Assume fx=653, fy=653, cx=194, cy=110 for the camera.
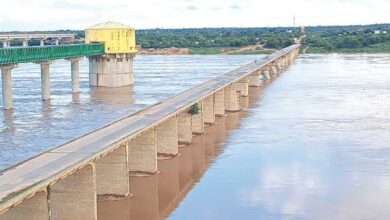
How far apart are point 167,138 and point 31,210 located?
1173 cm

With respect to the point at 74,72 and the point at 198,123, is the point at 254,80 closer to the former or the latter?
the point at 74,72

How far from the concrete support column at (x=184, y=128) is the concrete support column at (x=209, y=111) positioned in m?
6.03

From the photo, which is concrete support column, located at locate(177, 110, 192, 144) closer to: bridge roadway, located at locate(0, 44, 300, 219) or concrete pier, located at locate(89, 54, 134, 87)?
bridge roadway, located at locate(0, 44, 300, 219)

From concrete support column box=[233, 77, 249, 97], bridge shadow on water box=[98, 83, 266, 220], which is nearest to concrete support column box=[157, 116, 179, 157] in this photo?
bridge shadow on water box=[98, 83, 266, 220]

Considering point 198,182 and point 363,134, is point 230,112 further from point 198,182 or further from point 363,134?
point 198,182

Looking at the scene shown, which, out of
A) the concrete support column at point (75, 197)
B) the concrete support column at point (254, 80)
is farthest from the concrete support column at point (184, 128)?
the concrete support column at point (254, 80)

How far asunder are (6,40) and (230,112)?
24925 millimetres

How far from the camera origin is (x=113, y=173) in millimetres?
20516

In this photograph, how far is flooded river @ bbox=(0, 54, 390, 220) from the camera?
66.1 ft

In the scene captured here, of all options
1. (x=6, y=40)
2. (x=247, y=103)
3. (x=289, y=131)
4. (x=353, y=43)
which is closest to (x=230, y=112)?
(x=247, y=103)

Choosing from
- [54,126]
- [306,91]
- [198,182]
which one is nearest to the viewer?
[198,182]

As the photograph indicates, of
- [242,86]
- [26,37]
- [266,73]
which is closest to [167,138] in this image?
[242,86]

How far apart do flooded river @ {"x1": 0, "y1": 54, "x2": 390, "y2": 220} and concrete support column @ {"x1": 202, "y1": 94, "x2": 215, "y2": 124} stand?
Answer: 59 centimetres

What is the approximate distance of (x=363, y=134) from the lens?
32.5 m
